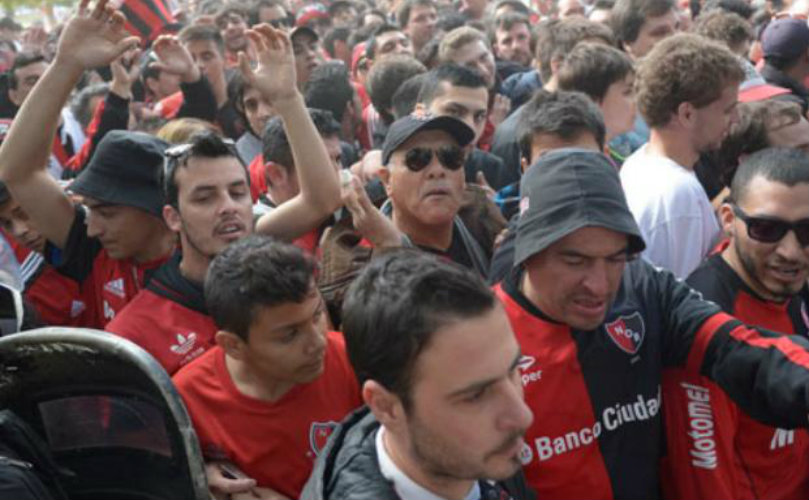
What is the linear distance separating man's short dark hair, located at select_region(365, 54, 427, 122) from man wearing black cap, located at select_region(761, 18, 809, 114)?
2403 millimetres

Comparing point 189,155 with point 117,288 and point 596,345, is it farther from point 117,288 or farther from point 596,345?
point 596,345

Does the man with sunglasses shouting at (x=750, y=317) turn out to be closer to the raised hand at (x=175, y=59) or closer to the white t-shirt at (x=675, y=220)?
the white t-shirt at (x=675, y=220)

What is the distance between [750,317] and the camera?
9.66 feet

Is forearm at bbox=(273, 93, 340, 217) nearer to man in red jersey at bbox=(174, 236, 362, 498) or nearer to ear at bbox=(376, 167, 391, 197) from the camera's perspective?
ear at bbox=(376, 167, 391, 197)

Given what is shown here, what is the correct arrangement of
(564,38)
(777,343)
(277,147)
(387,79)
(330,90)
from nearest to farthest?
(777,343)
(277,147)
(564,38)
(387,79)
(330,90)

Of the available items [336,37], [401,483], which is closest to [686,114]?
[401,483]

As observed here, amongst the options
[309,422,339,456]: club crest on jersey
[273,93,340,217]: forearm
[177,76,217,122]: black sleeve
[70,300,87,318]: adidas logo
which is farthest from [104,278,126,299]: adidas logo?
[177,76,217,122]: black sleeve

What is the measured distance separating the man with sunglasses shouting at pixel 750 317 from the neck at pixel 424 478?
3.31 feet

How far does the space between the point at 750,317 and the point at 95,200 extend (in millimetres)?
2352

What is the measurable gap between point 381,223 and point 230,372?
0.79m

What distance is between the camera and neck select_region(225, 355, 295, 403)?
2.71 meters

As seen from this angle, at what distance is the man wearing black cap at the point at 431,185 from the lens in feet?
12.0

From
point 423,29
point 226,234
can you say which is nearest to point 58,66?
point 226,234

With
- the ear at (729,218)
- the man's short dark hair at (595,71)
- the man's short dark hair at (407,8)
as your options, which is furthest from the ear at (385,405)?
the man's short dark hair at (407,8)
